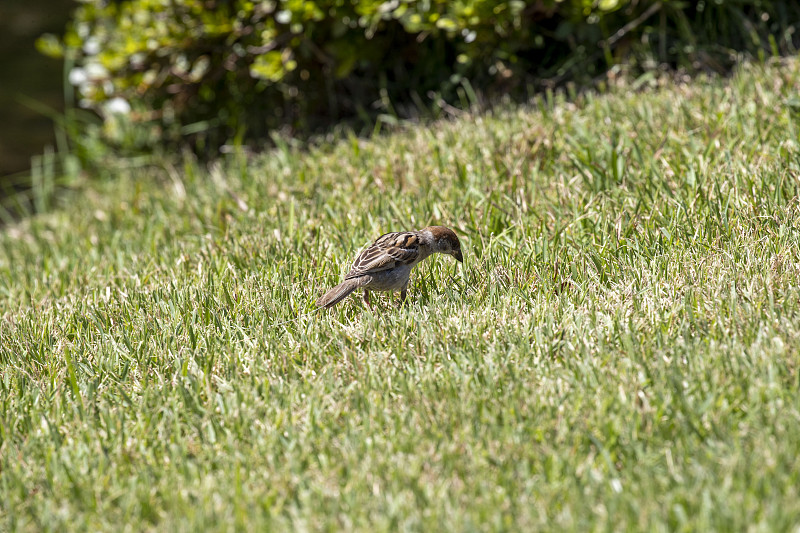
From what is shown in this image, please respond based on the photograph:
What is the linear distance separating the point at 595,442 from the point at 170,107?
713 cm

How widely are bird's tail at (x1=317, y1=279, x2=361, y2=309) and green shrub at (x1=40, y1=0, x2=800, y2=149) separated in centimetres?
318

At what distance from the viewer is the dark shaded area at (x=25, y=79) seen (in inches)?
425

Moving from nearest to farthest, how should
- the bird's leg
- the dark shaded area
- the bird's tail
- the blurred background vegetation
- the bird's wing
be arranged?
the bird's tail → the bird's wing → the bird's leg → the blurred background vegetation → the dark shaded area

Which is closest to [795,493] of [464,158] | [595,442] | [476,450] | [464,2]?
[595,442]

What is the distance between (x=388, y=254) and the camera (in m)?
4.45

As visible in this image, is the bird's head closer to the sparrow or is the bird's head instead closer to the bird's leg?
the sparrow

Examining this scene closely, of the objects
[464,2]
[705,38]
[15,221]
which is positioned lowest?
[15,221]

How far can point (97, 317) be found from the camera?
468 centimetres

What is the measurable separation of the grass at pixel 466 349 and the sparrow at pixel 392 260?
0.40 feet

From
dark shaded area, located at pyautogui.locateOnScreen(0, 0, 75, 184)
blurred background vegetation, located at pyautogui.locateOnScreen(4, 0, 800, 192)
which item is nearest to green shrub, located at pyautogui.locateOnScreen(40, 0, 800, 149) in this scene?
blurred background vegetation, located at pyautogui.locateOnScreen(4, 0, 800, 192)

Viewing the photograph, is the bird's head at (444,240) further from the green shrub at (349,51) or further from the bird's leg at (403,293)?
the green shrub at (349,51)

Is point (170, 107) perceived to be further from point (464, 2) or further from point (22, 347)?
point (22, 347)

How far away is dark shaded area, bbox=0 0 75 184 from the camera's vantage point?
10.8m

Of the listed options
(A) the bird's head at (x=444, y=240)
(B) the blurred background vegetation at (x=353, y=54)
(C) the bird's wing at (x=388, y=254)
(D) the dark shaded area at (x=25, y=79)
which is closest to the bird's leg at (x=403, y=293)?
(C) the bird's wing at (x=388, y=254)
